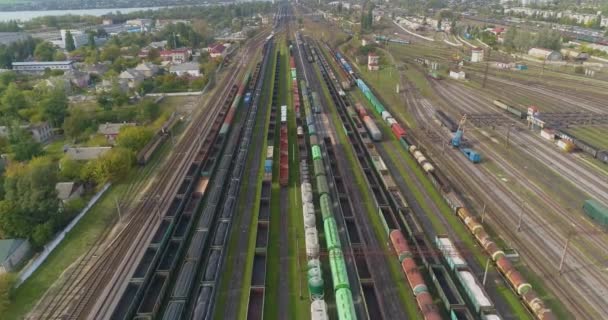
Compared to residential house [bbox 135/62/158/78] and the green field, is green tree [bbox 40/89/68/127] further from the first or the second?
the green field

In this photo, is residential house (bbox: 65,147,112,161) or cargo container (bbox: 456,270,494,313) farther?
residential house (bbox: 65,147,112,161)

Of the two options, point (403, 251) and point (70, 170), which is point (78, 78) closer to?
point (70, 170)

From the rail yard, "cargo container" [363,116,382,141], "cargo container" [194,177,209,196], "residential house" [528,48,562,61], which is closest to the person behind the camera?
the rail yard

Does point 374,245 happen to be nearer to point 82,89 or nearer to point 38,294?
point 38,294

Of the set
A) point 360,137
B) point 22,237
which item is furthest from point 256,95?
point 22,237

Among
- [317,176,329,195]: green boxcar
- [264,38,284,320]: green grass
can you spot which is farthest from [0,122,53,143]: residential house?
[317,176,329,195]: green boxcar

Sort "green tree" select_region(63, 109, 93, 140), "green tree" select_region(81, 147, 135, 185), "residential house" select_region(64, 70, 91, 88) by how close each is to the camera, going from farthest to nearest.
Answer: "residential house" select_region(64, 70, 91, 88) → "green tree" select_region(63, 109, 93, 140) → "green tree" select_region(81, 147, 135, 185)

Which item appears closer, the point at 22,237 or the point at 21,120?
the point at 22,237

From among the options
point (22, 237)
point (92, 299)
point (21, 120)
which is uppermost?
point (21, 120)
